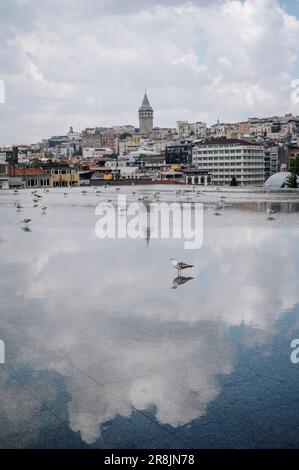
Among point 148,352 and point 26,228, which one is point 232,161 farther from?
point 148,352

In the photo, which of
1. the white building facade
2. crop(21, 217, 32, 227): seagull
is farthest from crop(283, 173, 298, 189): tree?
crop(21, 217, 32, 227): seagull

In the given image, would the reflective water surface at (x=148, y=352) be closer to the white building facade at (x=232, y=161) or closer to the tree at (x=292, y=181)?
the tree at (x=292, y=181)

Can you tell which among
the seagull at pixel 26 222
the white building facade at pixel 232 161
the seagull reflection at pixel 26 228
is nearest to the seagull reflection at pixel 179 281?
the seagull reflection at pixel 26 228

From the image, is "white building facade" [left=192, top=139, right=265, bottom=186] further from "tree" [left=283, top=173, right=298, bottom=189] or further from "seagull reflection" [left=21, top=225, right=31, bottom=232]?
"seagull reflection" [left=21, top=225, right=31, bottom=232]

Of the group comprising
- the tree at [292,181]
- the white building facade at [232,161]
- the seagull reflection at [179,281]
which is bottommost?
the seagull reflection at [179,281]

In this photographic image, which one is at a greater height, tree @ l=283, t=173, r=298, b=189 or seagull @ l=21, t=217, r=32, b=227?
tree @ l=283, t=173, r=298, b=189

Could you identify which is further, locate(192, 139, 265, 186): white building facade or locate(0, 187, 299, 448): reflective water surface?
locate(192, 139, 265, 186): white building facade
